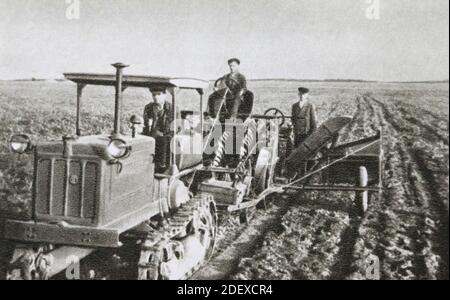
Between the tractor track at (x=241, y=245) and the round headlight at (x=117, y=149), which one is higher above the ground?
the round headlight at (x=117, y=149)

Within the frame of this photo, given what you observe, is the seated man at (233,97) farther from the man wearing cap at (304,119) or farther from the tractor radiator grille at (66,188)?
the tractor radiator grille at (66,188)

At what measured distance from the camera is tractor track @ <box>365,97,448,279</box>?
249 inches

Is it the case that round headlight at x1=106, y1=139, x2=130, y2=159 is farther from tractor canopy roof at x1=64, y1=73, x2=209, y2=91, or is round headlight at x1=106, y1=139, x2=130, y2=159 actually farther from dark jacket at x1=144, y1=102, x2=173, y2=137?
dark jacket at x1=144, y1=102, x2=173, y2=137

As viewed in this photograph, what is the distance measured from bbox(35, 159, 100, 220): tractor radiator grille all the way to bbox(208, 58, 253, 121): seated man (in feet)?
12.7

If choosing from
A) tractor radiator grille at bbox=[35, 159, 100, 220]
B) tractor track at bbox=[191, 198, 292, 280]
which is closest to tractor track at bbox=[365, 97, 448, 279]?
tractor track at bbox=[191, 198, 292, 280]

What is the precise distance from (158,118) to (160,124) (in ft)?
0.33

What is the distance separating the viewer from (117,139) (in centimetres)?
524

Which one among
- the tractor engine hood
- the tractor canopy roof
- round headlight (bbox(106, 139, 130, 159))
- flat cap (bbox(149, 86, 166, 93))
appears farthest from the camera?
flat cap (bbox(149, 86, 166, 93))

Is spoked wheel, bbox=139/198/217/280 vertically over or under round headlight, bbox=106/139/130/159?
under

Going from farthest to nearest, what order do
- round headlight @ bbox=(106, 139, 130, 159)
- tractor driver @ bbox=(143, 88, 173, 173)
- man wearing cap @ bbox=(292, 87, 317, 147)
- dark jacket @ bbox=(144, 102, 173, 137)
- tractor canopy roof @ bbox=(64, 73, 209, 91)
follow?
man wearing cap @ bbox=(292, 87, 317, 147)
dark jacket @ bbox=(144, 102, 173, 137)
tractor driver @ bbox=(143, 88, 173, 173)
tractor canopy roof @ bbox=(64, 73, 209, 91)
round headlight @ bbox=(106, 139, 130, 159)

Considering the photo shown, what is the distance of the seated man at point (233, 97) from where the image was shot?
8977 millimetres

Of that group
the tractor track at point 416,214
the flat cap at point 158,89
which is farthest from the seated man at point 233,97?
the tractor track at point 416,214

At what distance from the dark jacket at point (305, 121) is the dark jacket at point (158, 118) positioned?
3.64m
